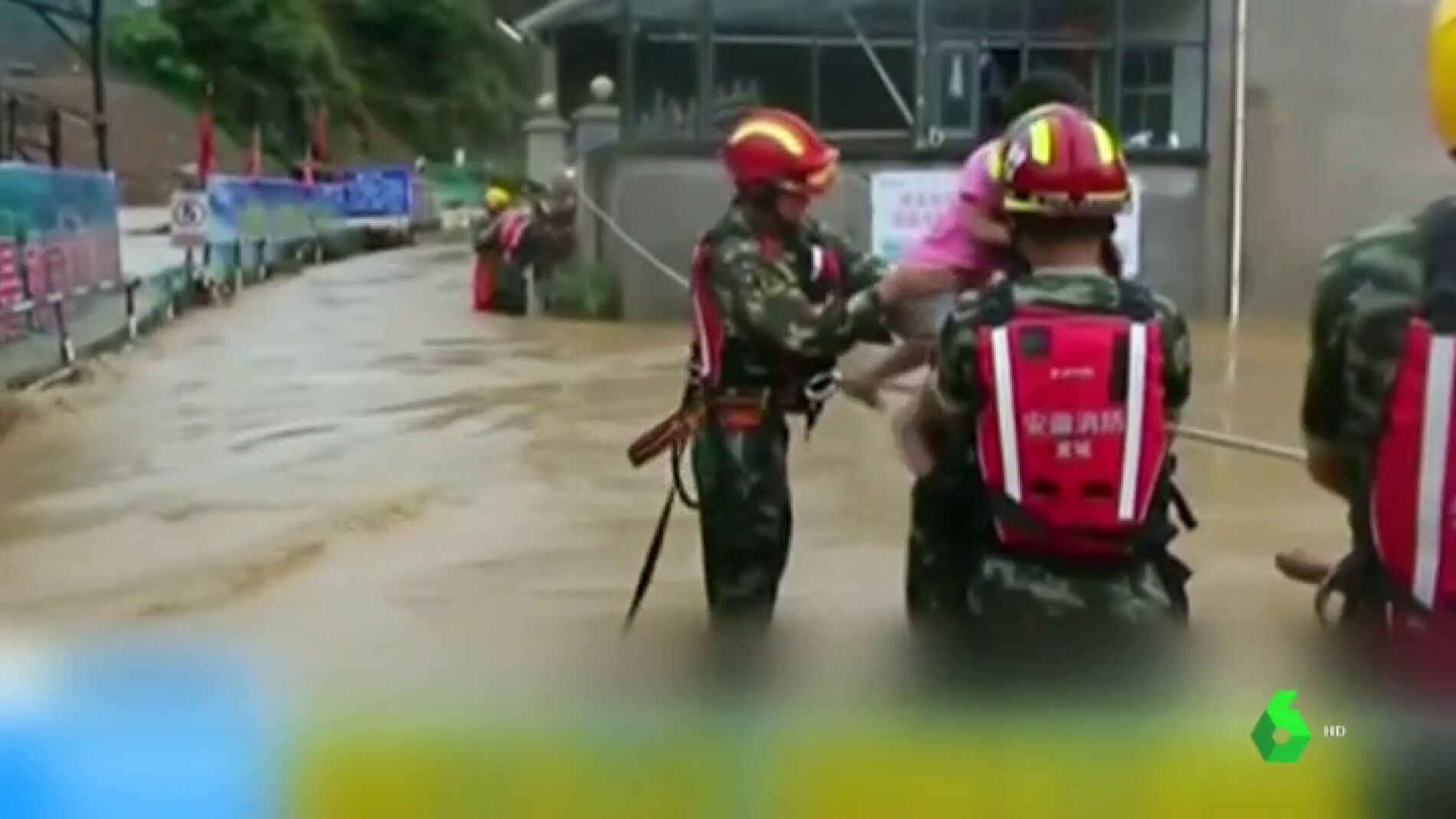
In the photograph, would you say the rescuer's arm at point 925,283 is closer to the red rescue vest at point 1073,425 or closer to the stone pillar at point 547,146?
the red rescue vest at point 1073,425

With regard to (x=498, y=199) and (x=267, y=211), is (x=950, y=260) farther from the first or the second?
(x=267, y=211)

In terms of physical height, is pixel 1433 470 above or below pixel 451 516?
above

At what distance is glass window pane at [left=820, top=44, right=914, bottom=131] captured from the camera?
2133 cm

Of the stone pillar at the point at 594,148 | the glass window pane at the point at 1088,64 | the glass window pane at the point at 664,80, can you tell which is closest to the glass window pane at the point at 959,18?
the glass window pane at the point at 1088,64

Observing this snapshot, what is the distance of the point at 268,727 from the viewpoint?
8.20ft

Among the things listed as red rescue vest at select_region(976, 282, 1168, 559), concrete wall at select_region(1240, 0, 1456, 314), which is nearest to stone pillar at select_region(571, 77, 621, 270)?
concrete wall at select_region(1240, 0, 1456, 314)

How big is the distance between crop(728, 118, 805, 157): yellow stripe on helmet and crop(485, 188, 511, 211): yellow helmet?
21.0 m

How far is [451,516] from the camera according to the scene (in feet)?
32.5

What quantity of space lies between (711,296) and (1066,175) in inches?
79.4

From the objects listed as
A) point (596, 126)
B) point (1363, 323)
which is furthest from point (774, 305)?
point (596, 126)

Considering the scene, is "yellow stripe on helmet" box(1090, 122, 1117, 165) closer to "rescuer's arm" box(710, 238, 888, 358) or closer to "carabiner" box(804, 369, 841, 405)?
"rescuer's arm" box(710, 238, 888, 358)

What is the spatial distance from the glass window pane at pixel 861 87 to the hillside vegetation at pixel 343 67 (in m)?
36.1

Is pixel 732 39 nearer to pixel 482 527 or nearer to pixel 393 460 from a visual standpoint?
pixel 393 460

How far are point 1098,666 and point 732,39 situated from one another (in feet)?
60.5
